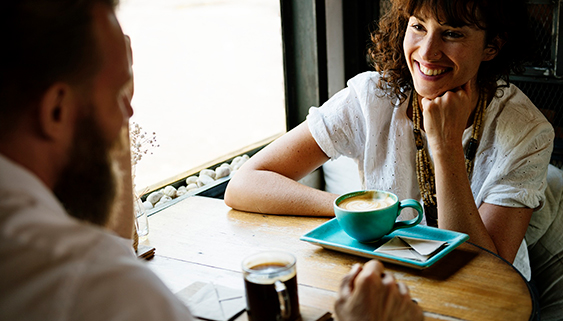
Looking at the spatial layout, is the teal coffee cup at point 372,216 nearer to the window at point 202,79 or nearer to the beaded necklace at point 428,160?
the beaded necklace at point 428,160

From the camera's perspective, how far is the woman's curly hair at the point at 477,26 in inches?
60.4

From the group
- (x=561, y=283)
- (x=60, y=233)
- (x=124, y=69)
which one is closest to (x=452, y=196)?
(x=561, y=283)

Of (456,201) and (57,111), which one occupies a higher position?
(57,111)

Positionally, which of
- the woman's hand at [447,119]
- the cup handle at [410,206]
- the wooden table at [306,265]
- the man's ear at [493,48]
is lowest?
the wooden table at [306,265]

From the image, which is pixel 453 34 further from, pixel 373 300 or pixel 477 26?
pixel 373 300

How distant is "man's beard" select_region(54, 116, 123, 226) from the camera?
69 centimetres

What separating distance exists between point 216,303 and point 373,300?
0.33 metres

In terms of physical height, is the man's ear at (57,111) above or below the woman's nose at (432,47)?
above

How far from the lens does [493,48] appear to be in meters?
1.67

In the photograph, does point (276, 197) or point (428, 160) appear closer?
point (276, 197)

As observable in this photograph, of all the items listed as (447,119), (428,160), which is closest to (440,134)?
(447,119)

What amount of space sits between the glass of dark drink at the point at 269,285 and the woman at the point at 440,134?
53 centimetres

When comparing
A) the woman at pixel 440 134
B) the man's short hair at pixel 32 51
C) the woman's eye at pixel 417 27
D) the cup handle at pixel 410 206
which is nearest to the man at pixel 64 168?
the man's short hair at pixel 32 51

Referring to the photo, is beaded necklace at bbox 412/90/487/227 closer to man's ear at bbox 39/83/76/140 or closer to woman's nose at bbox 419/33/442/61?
woman's nose at bbox 419/33/442/61
